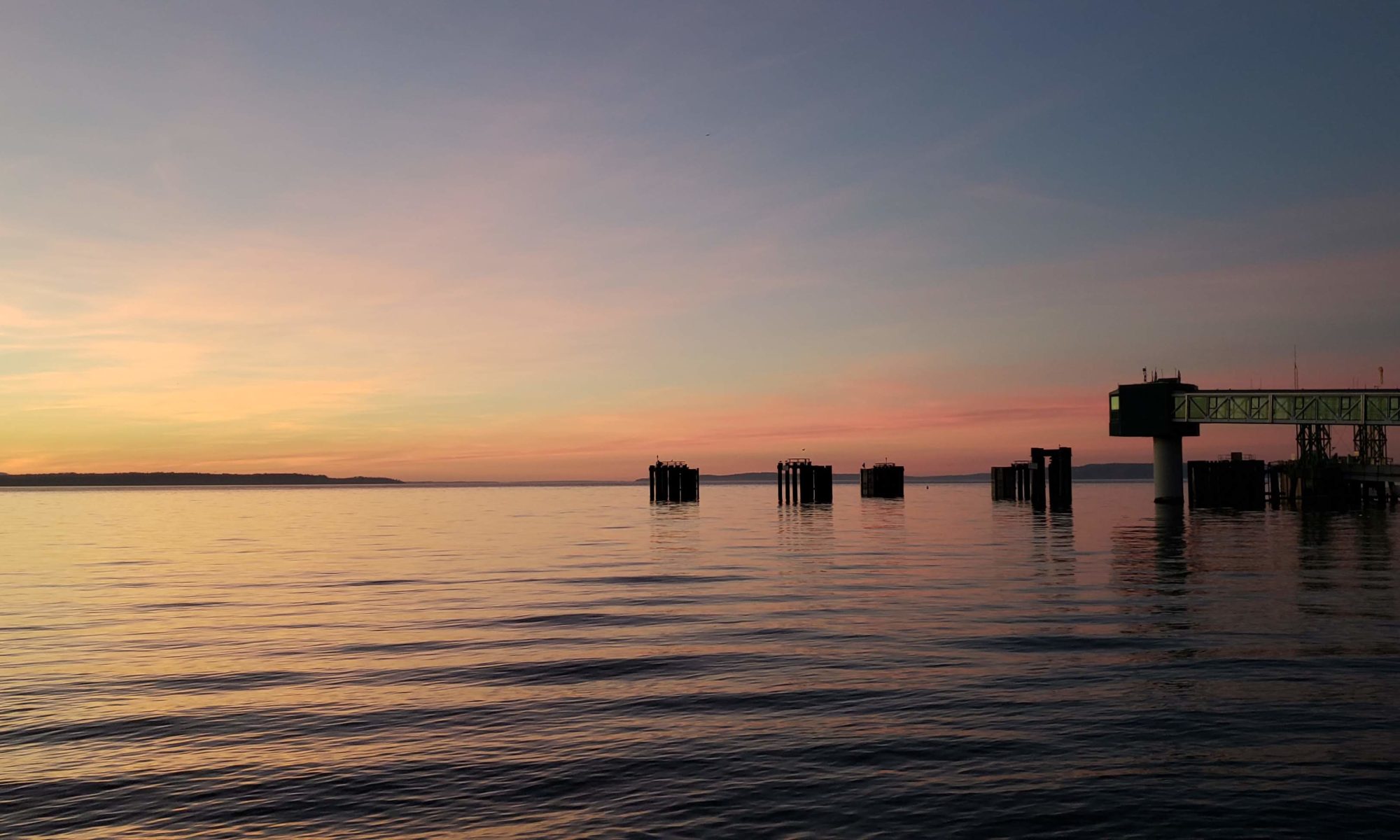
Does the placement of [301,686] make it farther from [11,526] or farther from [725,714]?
[11,526]

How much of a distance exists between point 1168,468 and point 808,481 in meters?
40.5

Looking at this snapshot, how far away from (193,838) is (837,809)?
6930 millimetres

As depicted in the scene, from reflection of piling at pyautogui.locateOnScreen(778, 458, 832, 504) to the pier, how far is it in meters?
35.5

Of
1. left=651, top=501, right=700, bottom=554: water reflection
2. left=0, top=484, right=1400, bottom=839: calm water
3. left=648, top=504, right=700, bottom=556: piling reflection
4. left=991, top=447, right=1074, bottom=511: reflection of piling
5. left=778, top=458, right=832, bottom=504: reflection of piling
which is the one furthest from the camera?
left=778, top=458, right=832, bottom=504: reflection of piling

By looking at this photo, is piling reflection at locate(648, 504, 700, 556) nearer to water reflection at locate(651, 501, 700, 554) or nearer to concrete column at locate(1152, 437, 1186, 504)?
water reflection at locate(651, 501, 700, 554)

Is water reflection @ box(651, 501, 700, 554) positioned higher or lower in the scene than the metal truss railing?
lower

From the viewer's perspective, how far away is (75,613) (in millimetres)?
30594

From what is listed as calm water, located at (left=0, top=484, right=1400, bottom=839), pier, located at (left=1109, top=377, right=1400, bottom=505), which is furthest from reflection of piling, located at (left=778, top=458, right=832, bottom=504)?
calm water, located at (left=0, top=484, right=1400, bottom=839)

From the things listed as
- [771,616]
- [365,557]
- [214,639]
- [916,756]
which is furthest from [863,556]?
[916,756]

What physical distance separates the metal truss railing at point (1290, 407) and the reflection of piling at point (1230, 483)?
360 inches

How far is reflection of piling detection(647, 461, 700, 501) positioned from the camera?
13312cm

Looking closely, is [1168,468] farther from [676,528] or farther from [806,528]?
[676,528]

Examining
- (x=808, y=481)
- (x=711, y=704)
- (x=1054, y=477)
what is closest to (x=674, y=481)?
(x=808, y=481)

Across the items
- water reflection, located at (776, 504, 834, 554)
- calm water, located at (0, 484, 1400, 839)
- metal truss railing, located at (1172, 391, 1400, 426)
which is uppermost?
metal truss railing, located at (1172, 391, 1400, 426)
